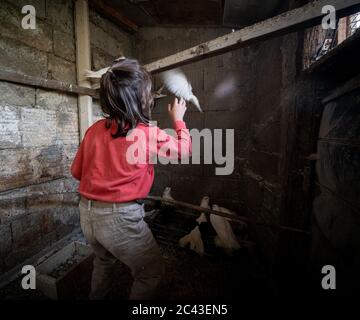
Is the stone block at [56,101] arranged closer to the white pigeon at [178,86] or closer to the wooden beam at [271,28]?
the white pigeon at [178,86]

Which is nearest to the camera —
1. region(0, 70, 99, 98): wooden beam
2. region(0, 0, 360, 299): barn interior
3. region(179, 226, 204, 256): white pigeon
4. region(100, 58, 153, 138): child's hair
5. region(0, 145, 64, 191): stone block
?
region(100, 58, 153, 138): child's hair

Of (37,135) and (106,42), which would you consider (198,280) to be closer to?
(37,135)

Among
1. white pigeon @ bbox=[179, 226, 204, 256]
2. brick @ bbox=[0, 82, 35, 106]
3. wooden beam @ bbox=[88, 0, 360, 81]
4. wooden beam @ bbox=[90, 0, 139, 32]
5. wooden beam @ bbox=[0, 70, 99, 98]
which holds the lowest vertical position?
white pigeon @ bbox=[179, 226, 204, 256]

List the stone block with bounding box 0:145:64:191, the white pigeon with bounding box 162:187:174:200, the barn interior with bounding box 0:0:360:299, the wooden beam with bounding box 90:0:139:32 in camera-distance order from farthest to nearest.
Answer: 1. the white pigeon with bounding box 162:187:174:200
2. the wooden beam with bounding box 90:0:139:32
3. the stone block with bounding box 0:145:64:191
4. the barn interior with bounding box 0:0:360:299

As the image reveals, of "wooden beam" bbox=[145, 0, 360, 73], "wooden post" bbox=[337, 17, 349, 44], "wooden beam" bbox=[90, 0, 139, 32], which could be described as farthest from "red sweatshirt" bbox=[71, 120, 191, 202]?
"wooden beam" bbox=[90, 0, 139, 32]

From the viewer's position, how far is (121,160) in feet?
→ 5.53

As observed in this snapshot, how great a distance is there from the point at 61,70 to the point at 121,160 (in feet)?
8.89

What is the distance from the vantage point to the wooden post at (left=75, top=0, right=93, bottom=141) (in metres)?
3.53

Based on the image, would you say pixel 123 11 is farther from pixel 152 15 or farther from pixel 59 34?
pixel 59 34

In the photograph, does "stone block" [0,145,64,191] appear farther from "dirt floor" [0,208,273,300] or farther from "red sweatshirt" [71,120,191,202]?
"red sweatshirt" [71,120,191,202]

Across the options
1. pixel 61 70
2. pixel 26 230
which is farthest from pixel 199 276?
pixel 61 70

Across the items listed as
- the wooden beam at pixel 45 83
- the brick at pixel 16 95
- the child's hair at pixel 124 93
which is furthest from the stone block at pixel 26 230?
the child's hair at pixel 124 93

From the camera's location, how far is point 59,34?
338cm
